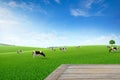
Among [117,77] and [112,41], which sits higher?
[112,41]

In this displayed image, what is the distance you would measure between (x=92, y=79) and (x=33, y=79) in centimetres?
554

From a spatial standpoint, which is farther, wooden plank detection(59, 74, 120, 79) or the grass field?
the grass field

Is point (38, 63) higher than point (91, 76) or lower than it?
higher

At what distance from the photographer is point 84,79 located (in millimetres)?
6168

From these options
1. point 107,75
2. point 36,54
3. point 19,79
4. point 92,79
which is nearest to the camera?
point 92,79

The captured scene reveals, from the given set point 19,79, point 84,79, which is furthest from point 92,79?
point 19,79

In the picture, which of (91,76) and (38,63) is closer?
(91,76)

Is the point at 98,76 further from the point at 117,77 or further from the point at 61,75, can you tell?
the point at 61,75

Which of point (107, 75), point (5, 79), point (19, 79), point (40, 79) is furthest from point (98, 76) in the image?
point (5, 79)

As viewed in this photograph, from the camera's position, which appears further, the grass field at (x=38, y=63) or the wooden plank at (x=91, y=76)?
the grass field at (x=38, y=63)

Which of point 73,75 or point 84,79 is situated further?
point 73,75

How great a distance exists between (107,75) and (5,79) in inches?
264

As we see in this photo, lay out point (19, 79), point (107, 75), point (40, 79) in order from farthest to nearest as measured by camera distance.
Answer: point (19, 79), point (40, 79), point (107, 75)

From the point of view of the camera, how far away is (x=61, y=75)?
6.78m
